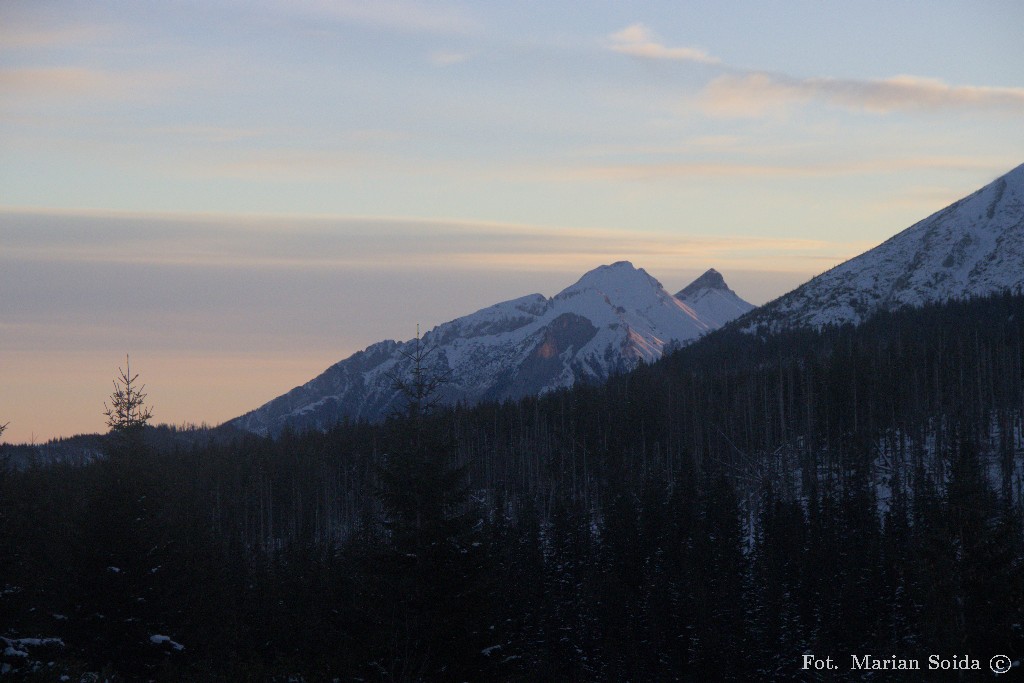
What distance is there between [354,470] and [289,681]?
140 m

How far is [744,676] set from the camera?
84.1 m

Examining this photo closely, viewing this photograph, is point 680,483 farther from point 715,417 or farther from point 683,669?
point 715,417

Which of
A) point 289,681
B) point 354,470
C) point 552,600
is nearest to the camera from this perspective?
point 289,681

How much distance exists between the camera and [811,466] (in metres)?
137

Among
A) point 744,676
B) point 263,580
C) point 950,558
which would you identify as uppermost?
point 950,558

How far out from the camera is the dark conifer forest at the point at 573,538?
109ft

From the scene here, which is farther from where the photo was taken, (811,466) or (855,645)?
(811,466)

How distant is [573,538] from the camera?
10775cm

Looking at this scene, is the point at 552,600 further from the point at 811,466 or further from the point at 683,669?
the point at 811,466

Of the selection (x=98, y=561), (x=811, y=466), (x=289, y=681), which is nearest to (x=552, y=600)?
(x=811, y=466)

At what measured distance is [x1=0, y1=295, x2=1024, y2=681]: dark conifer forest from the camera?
33.3 metres

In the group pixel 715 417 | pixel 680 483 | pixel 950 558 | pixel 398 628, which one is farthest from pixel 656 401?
pixel 398 628

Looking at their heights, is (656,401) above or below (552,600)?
above

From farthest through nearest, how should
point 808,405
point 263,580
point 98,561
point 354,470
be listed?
point 354,470 → point 808,405 → point 263,580 → point 98,561
